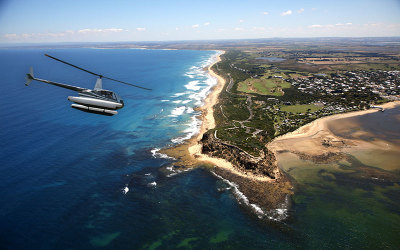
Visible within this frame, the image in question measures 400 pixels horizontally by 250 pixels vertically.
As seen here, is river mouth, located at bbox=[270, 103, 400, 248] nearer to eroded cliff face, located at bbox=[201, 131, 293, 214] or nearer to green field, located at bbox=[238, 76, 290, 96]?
eroded cliff face, located at bbox=[201, 131, 293, 214]

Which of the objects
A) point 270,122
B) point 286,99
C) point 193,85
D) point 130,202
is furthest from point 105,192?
point 193,85

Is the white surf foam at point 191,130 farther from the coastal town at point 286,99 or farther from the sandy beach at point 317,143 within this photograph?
the sandy beach at point 317,143

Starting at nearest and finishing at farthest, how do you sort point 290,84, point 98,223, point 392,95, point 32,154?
1. point 98,223
2. point 32,154
3. point 392,95
4. point 290,84

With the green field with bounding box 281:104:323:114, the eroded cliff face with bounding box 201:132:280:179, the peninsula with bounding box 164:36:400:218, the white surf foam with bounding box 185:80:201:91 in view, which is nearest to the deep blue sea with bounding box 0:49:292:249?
the peninsula with bounding box 164:36:400:218

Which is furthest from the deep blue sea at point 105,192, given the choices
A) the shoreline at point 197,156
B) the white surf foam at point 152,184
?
the shoreline at point 197,156

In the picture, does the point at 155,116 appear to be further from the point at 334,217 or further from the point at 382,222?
the point at 382,222

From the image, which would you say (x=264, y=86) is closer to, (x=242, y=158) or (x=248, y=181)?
(x=242, y=158)

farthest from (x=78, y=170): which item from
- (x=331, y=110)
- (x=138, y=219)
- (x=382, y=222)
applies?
Answer: (x=331, y=110)

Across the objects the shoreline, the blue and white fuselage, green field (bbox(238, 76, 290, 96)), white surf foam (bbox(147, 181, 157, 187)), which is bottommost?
white surf foam (bbox(147, 181, 157, 187))
